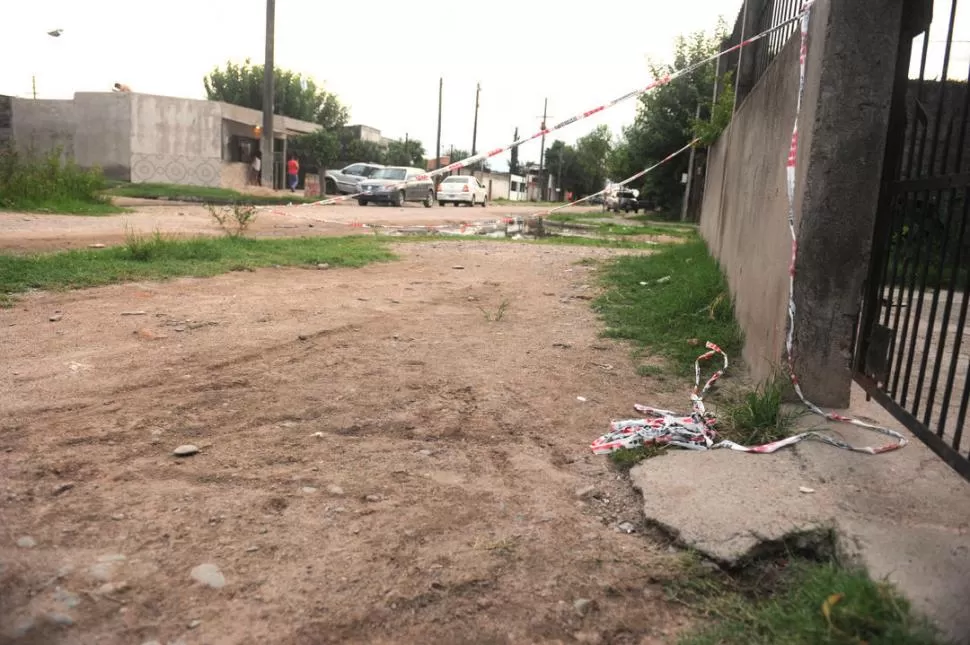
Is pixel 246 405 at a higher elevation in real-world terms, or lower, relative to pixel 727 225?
lower

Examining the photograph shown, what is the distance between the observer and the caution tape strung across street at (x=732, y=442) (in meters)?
3.05

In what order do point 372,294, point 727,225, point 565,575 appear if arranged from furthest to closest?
point 727,225 < point 372,294 < point 565,575

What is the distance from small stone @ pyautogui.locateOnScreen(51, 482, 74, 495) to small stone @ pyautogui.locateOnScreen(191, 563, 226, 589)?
77cm

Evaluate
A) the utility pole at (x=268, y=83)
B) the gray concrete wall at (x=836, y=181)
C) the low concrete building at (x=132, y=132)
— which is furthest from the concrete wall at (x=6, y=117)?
the gray concrete wall at (x=836, y=181)

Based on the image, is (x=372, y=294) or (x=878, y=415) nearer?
(x=878, y=415)

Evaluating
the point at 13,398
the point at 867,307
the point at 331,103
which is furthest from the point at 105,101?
the point at 867,307

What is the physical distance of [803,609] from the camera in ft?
6.48

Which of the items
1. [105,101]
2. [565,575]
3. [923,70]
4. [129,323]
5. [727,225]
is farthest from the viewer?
[105,101]

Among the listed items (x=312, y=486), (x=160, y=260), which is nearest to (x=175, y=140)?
(x=160, y=260)

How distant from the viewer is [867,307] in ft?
10.7

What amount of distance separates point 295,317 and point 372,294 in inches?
50.9

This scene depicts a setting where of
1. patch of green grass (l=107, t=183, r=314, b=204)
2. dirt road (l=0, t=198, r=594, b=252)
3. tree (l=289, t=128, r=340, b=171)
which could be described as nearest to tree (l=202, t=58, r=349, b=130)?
tree (l=289, t=128, r=340, b=171)

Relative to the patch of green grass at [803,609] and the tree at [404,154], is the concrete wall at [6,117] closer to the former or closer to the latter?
the tree at [404,154]

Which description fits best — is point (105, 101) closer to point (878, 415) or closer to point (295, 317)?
point (295, 317)
